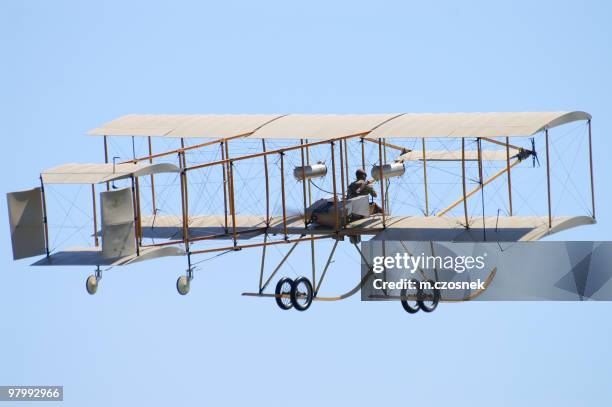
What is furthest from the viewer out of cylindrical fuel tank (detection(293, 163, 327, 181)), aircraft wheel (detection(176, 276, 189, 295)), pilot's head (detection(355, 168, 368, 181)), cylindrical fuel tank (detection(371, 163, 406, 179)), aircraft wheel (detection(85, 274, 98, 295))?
pilot's head (detection(355, 168, 368, 181))

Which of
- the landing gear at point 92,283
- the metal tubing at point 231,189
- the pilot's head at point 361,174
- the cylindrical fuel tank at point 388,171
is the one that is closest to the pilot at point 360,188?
the pilot's head at point 361,174

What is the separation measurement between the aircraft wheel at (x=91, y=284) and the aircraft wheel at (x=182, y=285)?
1846mm

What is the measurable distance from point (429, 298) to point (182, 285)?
6.08 meters

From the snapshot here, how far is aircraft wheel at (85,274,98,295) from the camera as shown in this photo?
124 ft

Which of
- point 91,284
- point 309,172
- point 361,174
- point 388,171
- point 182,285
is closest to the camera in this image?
point 91,284

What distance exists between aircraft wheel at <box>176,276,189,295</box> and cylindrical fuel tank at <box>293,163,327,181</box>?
3961 millimetres

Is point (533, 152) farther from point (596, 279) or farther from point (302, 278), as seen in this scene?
point (302, 278)

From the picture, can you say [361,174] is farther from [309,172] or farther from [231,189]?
[231,189]

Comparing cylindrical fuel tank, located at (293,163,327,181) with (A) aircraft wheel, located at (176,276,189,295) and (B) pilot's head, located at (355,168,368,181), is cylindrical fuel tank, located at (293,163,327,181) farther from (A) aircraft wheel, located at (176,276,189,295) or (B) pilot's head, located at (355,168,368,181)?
(A) aircraft wheel, located at (176,276,189,295)

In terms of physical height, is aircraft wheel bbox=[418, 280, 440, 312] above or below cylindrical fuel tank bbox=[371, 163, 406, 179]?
below

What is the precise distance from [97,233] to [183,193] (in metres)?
2.76

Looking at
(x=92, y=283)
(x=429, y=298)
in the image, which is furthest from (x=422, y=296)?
(x=92, y=283)

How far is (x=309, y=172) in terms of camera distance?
138 ft

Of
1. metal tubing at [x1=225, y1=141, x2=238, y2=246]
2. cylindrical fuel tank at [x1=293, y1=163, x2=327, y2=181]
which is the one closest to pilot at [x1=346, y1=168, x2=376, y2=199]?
cylindrical fuel tank at [x1=293, y1=163, x2=327, y2=181]
